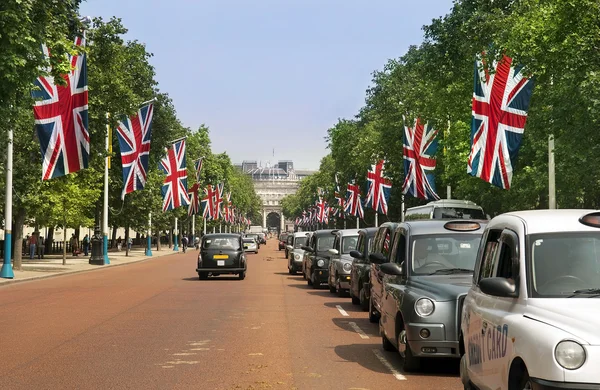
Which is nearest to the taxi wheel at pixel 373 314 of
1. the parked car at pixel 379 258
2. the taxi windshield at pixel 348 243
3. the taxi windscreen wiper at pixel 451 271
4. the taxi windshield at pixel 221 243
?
the parked car at pixel 379 258

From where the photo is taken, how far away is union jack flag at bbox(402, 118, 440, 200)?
46.8 meters

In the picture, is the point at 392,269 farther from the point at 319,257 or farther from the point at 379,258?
the point at 319,257

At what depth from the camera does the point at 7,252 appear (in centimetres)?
3472

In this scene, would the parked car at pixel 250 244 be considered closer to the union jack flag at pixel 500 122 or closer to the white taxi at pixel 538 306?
the union jack flag at pixel 500 122

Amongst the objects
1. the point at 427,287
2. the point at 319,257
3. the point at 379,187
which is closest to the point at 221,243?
the point at 319,257

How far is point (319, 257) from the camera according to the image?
29828 mm

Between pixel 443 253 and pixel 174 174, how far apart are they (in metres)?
48.2

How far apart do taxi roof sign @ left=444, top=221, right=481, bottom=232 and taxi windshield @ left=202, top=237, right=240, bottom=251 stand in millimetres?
23659

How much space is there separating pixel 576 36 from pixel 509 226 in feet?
56.2

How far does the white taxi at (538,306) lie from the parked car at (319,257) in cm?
2091

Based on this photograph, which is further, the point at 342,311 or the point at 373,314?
the point at 342,311

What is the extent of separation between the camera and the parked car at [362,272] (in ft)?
66.6

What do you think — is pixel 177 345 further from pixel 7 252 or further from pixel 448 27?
pixel 448 27

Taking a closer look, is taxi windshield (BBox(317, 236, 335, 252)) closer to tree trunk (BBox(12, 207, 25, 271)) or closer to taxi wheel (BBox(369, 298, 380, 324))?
taxi wheel (BBox(369, 298, 380, 324))
